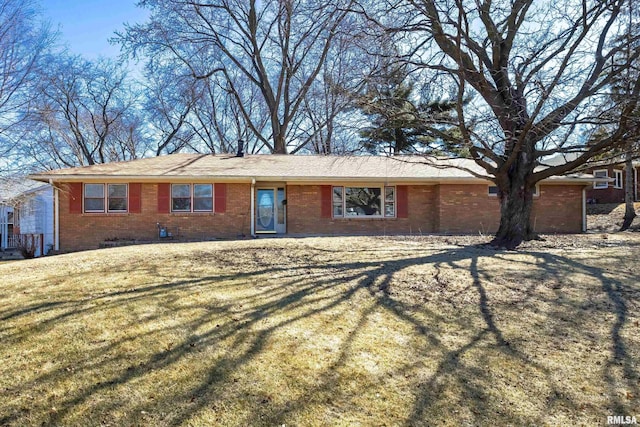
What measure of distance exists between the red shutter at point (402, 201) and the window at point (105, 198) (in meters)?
9.90

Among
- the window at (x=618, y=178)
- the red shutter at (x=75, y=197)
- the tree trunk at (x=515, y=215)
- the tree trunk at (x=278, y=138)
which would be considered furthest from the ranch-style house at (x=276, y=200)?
the window at (x=618, y=178)

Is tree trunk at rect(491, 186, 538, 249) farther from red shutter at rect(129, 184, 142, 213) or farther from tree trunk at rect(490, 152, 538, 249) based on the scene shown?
red shutter at rect(129, 184, 142, 213)

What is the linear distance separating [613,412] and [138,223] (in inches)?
548

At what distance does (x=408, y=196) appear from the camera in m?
15.7

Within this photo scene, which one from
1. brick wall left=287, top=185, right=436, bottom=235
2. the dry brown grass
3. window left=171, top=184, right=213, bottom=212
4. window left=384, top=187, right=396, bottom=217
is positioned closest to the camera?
the dry brown grass

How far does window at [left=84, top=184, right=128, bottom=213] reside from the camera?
1391 cm

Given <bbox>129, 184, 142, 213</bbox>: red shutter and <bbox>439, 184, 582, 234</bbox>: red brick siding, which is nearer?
<bbox>129, 184, 142, 213</bbox>: red shutter

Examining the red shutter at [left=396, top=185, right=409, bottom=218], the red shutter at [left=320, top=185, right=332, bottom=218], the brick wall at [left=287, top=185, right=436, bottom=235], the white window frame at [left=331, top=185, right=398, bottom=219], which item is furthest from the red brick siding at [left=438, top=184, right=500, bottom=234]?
the red shutter at [left=320, top=185, right=332, bottom=218]

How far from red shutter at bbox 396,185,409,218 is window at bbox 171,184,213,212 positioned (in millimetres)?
7020

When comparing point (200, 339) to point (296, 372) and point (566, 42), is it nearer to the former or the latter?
point (296, 372)

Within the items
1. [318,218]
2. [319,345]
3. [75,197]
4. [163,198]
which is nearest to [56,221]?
[75,197]

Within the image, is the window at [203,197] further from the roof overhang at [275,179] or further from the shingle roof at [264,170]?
the shingle roof at [264,170]

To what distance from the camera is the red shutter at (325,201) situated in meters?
15.2

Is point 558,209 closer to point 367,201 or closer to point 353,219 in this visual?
point 367,201
